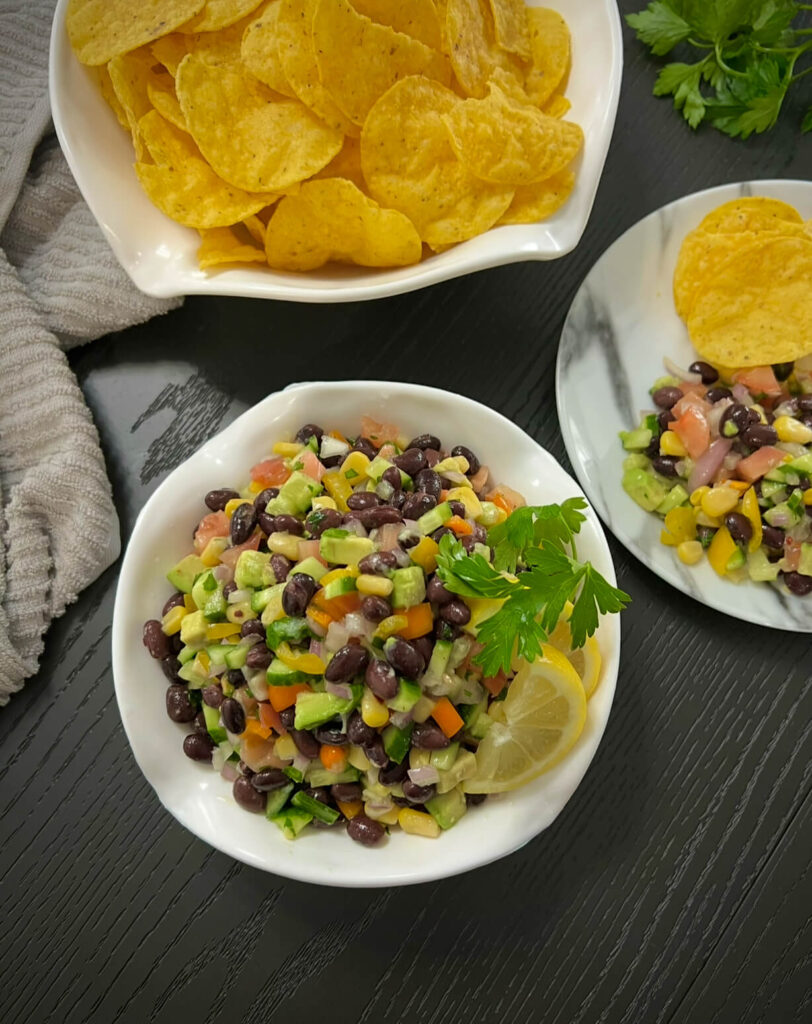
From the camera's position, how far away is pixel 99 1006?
174 cm

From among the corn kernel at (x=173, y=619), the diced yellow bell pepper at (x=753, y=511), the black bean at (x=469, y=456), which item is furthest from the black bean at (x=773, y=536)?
the corn kernel at (x=173, y=619)

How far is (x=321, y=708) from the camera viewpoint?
4.28ft

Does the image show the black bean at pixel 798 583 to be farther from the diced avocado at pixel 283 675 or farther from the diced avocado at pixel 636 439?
the diced avocado at pixel 283 675

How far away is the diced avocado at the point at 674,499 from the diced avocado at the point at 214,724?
99 centimetres

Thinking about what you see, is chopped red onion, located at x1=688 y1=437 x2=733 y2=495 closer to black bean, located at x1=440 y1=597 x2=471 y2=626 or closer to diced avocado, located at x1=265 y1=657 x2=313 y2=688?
black bean, located at x1=440 y1=597 x2=471 y2=626

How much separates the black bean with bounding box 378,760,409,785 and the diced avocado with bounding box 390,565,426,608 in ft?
0.88

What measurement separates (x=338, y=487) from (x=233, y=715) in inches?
17.0

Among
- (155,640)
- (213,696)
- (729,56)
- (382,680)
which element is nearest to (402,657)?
(382,680)

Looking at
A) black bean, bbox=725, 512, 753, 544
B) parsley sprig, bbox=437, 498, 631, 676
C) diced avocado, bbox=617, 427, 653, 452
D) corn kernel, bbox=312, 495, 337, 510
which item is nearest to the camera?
parsley sprig, bbox=437, 498, 631, 676

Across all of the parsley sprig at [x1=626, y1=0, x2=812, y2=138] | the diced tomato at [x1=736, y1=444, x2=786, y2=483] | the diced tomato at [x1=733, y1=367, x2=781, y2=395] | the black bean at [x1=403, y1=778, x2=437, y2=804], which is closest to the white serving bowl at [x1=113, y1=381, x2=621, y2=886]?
the black bean at [x1=403, y1=778, x2=437, y2=804]

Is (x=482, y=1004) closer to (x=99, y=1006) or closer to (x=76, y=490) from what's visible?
(x=99, y=1006)

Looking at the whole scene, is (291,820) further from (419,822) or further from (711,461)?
(711,461)

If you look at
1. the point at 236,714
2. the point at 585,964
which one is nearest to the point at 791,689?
the point at 585,964

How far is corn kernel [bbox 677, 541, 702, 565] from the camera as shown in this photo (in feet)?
5.66
